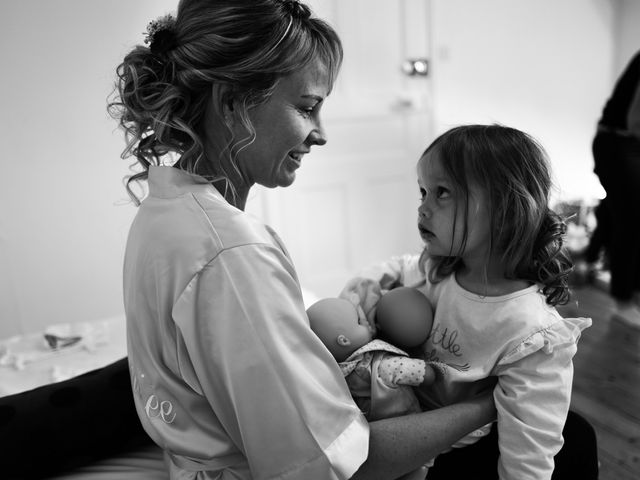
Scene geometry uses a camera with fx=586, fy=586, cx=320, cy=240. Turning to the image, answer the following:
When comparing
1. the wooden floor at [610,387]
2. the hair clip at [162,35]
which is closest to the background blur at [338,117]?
the wooden floor at [610,387]

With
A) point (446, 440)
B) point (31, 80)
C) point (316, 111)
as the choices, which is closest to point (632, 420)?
point (446, 440)

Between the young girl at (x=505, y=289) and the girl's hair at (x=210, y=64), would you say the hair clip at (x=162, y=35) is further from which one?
the young girl at (x=505, y=289)

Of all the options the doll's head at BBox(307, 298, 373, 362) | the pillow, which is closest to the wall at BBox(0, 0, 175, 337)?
the pillow

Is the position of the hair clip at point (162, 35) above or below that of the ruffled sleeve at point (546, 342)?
above

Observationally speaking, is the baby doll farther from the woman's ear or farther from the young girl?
the woman's ear

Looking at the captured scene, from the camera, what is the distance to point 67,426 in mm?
1202

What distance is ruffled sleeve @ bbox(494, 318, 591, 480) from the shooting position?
1.05m

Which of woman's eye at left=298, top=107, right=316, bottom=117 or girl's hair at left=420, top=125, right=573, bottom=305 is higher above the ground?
woman's eye at left=298, top=107, right=316, bottom=117

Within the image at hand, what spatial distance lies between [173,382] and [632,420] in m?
2.07

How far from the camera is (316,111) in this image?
1070mm

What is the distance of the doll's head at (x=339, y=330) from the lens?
1.20 m

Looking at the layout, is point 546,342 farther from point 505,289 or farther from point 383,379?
point 383,379

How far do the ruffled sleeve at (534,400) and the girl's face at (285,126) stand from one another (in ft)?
1.80

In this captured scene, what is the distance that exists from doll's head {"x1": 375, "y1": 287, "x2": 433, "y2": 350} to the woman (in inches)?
8.9
